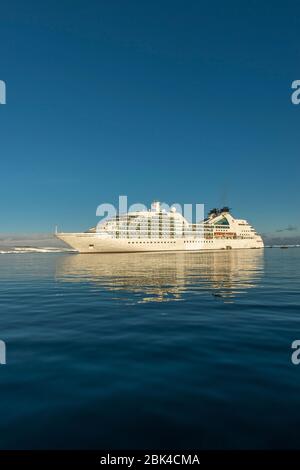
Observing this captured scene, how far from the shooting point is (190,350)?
23.4ft

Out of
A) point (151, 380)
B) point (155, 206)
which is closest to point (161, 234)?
point (155, 206)

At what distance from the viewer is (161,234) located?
96.2 meters

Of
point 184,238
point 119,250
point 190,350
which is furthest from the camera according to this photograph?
point 184,238

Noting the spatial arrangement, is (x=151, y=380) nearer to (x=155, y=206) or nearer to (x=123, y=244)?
(x=123, y=244)

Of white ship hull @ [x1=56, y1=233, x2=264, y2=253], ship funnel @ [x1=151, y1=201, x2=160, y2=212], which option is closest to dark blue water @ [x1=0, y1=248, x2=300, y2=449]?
white ship hull @ [x1=56, y1=233, x2=264, y2=253]

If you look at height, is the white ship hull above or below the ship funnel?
below

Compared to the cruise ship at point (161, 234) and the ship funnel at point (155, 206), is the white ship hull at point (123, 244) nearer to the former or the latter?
the cruise ship at point (161, 234)

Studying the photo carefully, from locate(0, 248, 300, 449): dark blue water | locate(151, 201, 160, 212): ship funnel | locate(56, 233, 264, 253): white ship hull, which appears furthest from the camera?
locate(151, 201, 160, 212): ship funnel

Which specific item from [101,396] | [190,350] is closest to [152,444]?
[101,396]

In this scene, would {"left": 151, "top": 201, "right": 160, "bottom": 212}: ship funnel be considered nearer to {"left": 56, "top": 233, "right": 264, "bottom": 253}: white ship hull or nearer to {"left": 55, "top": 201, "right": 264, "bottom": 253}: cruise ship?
{"left": 55, "top": 201, "right": 264, "bottom": 253}: cruise ship

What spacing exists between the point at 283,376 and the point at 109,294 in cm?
1176

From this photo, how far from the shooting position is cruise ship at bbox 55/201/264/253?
8662 cm

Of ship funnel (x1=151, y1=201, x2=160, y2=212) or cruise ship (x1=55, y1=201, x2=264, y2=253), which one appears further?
A: ship funnel (x1=151, y1=201, x2=160, y2=212)
